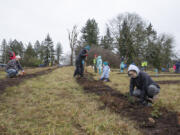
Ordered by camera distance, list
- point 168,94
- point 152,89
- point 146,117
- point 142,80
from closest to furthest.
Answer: point 146,117 → point 152,89 → point 142,80 → point 168,94

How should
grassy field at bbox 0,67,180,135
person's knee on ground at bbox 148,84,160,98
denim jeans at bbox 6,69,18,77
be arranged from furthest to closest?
denim jeans at bbox 6,69,18,77, person's knee on ground at bbox 148,84,160,98, grassy field at bbox 0,67,180,135

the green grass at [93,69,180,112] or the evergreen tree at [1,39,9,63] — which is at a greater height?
the evergreen tree at [1,39,9,63]

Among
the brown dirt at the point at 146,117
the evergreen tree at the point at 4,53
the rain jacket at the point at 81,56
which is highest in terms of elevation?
the evergreen tree at the point at 4,53

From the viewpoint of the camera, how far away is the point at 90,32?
136ft

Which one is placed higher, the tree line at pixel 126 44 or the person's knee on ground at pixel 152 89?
the tree line at pixel 126 44

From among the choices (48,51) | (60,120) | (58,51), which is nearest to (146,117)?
(60,120)

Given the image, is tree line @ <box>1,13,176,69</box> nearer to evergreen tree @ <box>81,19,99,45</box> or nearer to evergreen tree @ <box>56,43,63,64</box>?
evergreen tree @ <box>81,19,99,45</box>

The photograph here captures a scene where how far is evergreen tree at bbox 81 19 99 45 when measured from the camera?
4166 centimetres

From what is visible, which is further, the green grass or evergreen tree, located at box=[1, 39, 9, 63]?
evergreen tree, located at box=[1, 39, 9, 63]

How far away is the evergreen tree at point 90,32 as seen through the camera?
41.7 metres

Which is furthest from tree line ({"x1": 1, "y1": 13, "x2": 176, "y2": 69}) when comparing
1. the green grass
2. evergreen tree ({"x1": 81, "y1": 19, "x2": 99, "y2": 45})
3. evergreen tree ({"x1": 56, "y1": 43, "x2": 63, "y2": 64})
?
evergreen tree ({"x1": 56, "y1": 43, "x2": 63, "y2": 64})

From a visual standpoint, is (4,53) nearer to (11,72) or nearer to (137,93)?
(11,72)

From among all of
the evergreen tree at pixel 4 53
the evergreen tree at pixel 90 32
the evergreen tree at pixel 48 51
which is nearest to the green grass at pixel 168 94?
the evergreen tree at pixel 90 32

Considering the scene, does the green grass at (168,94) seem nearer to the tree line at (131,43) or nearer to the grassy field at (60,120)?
the grassy field at (60,120)
